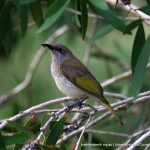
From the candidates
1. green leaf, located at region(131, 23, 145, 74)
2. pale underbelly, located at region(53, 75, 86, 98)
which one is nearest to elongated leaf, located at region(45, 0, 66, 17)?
green leaf, located at region(131, 23, 145, 74)

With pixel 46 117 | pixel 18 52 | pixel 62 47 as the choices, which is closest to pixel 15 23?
pixel 18 52

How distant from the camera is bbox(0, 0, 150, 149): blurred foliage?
15.1 ft

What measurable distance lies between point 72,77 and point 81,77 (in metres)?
0.08

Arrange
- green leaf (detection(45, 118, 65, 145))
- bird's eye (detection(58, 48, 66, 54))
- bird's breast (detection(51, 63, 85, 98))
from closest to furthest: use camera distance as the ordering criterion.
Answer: green leaf (detection(45, 118, 65, 145))
bird's breast (detection(51, 63, 85, 98))
bird's eye (detection(58, 48, 66, 54))

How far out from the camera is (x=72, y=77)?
526 centimetres

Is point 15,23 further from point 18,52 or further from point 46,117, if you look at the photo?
point 46,117

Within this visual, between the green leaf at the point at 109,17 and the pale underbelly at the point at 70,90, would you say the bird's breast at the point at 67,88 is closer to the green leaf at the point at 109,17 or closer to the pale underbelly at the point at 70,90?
the pale underbelly at the point at 70,90

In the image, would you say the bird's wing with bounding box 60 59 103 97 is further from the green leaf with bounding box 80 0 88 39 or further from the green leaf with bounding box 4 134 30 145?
the green leaf with bounding box 4 134 30 145

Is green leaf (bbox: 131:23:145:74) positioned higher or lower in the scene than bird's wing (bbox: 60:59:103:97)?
higher

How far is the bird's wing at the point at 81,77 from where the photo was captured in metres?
4.97

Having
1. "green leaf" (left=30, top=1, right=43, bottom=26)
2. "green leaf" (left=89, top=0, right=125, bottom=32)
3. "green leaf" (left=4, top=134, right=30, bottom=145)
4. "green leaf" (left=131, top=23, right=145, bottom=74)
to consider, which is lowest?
"green leaf" (left=4, top=134, right=30, bottom=145)

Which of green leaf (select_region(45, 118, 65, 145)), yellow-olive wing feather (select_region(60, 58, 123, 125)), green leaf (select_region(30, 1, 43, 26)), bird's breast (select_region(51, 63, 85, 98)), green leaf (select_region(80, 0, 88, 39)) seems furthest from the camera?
green leaf (select_region(30, 1, 43, 26))

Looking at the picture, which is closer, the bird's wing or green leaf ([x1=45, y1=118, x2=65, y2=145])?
green leaf ([x1=45, y1=118, x2=65, y2=145])

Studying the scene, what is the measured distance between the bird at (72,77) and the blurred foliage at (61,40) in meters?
0.23
